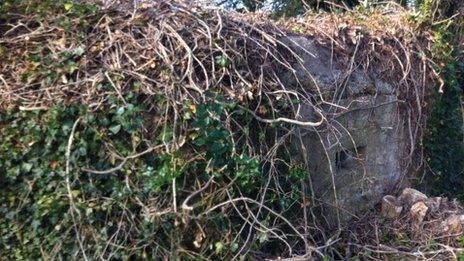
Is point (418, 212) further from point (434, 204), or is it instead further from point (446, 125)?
point (446, 125)

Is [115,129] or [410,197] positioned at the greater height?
[115,129]

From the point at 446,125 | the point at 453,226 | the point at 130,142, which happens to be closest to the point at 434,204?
the point at 453,226

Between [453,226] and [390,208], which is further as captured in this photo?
[390,208]

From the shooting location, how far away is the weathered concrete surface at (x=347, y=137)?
6.38 meters

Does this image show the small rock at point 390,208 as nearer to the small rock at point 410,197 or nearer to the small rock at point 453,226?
the small rock at point 410,197

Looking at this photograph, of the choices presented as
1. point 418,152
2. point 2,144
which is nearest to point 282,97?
point 2,144

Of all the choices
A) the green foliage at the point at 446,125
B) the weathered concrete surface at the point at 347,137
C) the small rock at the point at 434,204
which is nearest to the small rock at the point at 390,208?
the weathered concrete surface at the point at 347,137

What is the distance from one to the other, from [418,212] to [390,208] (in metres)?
0.34

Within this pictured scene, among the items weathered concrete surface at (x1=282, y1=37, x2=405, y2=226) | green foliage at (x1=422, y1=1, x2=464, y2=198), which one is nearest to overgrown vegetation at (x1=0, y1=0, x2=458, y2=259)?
weathered concrete surface at (x1=282, y1=37, x2=405, y2=226)

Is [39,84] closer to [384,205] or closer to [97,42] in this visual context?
[97,42]

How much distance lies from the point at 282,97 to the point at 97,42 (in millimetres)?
1652

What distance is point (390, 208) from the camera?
23.1 ft

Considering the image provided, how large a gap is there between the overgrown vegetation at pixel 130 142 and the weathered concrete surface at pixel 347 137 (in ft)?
2.76

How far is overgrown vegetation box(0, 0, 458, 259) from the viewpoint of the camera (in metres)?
5.00
